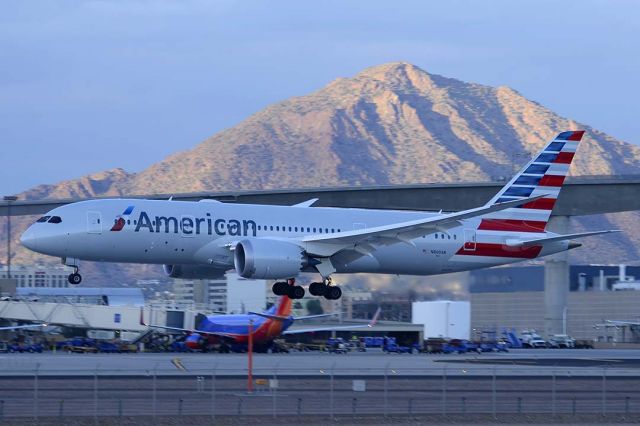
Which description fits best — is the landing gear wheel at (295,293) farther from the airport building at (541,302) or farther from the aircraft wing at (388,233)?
the airport building at (541,302)

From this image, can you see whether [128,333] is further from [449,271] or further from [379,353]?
[449,271]

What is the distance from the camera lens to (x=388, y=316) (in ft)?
286

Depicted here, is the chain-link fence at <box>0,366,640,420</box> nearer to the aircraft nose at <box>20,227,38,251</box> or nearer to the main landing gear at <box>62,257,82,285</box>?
the main landing gear at <box>62,257,82,285</box>

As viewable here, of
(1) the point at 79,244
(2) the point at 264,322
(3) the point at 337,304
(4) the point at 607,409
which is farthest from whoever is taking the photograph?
(3) the point at 337,304

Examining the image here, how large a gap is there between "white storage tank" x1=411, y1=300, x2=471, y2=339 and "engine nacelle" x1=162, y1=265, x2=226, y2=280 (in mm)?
37031

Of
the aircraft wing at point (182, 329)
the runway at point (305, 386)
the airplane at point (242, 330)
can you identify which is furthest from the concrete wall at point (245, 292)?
the runway at point (305, 386)

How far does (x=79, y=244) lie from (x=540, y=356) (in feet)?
103

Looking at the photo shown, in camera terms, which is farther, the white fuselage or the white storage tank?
the white storage tank

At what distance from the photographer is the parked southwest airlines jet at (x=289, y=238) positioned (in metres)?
53.8

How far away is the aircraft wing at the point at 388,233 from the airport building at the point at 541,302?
54.5 meters

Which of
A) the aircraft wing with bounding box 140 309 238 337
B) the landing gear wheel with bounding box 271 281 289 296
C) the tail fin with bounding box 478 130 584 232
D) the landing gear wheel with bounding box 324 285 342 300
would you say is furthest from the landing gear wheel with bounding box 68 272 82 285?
the tail fin with bounding box 478 130 584 232

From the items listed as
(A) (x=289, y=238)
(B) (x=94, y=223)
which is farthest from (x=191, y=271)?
(B) (x=94, y=223)

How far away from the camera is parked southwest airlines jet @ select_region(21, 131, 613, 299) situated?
53.8 meters

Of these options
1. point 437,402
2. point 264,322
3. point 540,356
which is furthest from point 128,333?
point 437,402
